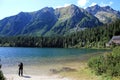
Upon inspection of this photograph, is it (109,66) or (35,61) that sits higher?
(109,66)

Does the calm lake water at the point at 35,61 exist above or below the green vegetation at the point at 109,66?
below

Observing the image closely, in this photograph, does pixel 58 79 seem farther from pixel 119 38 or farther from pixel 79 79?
pixel 119 38

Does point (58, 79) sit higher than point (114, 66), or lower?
lower

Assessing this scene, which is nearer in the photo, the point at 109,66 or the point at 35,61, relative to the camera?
the point at 109,66

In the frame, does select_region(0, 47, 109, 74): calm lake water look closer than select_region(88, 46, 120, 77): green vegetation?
No

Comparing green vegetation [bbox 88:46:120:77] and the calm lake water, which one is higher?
green vegetation [bbox 88:46:120:77]

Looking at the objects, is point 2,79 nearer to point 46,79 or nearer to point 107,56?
point 46,79

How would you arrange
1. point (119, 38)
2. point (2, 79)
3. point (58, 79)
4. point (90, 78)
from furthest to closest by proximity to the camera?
point (119, 38) → point (58, 79) → point (90, 78) → point (2, 79)

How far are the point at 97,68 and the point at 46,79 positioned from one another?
8867mm

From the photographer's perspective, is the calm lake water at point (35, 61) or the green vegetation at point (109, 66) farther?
the calm lake water at point (35, 61)

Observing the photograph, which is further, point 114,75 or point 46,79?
point 46,79

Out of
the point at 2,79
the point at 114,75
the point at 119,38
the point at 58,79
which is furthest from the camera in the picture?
the point at 119,38

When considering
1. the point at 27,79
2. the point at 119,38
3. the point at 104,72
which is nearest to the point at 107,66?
the point at 104,72

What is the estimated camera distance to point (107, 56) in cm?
4194
